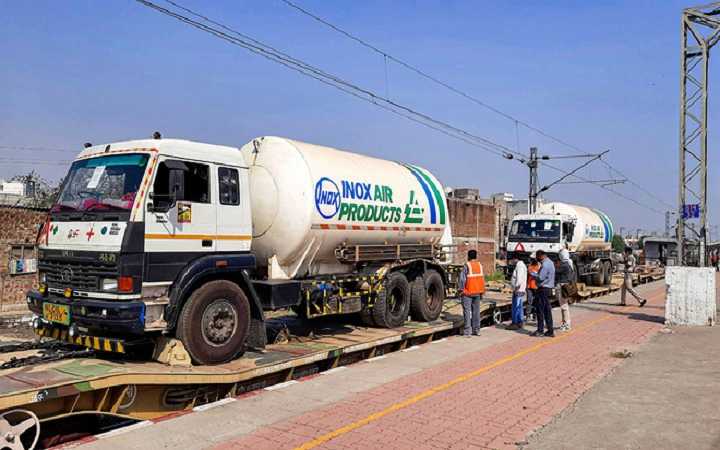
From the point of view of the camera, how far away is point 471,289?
1170 centimetres

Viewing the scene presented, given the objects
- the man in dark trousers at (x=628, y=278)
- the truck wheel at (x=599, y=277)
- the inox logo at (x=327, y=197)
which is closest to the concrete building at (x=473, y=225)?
the truck wheel at (x=599, y=277)

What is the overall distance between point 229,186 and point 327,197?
6.54 ft

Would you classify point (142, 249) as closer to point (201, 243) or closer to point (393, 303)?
point (201, 243)

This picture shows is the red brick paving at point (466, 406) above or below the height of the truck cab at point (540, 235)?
below

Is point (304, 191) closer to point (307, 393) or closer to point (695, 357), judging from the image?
point (307, 393)

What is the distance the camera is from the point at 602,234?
26.2 meters

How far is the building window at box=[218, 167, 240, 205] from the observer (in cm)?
768

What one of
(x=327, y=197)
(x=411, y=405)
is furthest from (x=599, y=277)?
(x=411, y=405)

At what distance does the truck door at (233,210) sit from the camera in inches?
300

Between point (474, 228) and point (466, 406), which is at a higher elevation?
point (474, 228)

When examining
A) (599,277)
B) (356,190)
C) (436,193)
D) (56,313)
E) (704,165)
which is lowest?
(599,277)

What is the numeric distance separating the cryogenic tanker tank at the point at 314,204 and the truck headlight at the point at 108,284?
9.03 ft

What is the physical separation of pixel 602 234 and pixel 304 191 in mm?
20756

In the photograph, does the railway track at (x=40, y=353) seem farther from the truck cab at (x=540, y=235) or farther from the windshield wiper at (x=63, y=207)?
the truck cab at (x=540, y=235)
